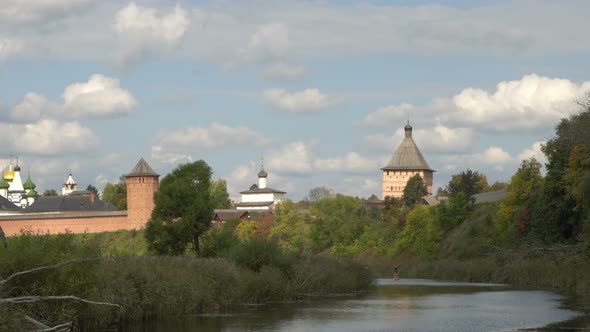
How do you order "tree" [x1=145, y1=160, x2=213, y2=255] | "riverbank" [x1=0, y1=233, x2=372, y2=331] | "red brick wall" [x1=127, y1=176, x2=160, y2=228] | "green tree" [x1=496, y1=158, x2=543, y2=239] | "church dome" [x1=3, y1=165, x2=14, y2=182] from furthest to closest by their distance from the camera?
"church dome" [x1=3, y1=165, x2=14, y2=182], "red brick wall" [x1=127, y1=176, x2=160, y2=228], "green tree" [x1=496, y1=158, x2=543, y2=239], "tree" [x1=145, y1=160, x2=213, y2=255], "riverbank" [x1=0, y1=233, x2=372, y2=331]

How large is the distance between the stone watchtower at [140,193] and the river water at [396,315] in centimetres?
7307

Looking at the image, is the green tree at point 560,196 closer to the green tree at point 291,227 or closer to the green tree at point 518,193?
the green tree at point 518,193

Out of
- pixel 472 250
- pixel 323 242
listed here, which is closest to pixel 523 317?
pixel 472 250

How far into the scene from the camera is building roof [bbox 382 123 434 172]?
139m

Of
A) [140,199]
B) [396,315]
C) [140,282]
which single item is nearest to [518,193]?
[396,315]

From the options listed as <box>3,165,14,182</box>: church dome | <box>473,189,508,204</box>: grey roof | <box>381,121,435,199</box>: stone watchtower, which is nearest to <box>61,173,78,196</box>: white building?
<box>3,165,14,182</box>: church dome

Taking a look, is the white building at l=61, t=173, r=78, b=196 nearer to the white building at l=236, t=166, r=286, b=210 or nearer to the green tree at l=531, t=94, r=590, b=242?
the white building at l=236, t=166, r=286, b=210

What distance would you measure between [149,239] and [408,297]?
1994 centimetres

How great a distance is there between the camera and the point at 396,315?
90.4 ft

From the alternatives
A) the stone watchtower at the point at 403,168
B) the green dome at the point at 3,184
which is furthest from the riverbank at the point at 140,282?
the green dome at the point at 3,184

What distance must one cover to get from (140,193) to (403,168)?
147ft

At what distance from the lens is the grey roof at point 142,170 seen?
109125 millimetres

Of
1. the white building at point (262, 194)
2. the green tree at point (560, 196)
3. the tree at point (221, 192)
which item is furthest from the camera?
the white building at point (262, 194)

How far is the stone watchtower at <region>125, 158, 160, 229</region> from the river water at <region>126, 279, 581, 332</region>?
73072 mm
